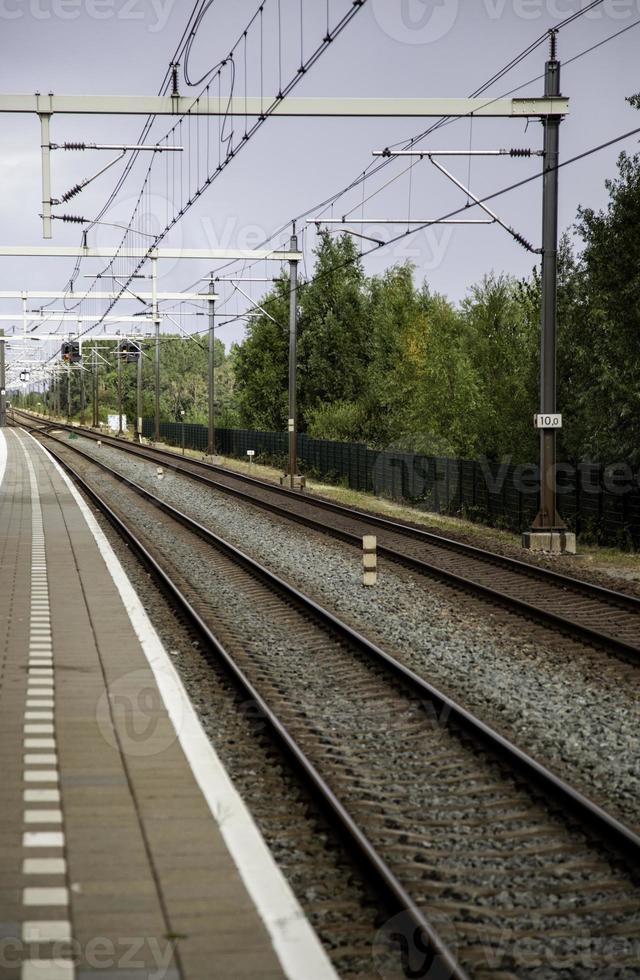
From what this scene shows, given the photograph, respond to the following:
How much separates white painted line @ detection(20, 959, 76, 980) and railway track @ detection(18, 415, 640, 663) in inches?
328

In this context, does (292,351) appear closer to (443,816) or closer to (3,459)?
(3,459)

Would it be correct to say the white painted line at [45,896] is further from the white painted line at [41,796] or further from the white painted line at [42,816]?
the white painted line at [41,796]

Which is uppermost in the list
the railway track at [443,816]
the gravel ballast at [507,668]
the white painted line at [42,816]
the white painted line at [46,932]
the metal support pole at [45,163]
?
the metal support pole at [45,163]

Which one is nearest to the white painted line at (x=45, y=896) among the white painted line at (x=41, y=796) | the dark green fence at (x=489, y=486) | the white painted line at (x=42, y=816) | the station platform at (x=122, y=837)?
the station platform at (x=122, y=837)

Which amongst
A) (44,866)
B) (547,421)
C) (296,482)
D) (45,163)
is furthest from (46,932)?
(296,482)

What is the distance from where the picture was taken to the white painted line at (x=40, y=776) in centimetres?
718

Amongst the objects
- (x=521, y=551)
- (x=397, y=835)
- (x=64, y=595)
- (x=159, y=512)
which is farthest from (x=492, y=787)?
(x=159, y=512)

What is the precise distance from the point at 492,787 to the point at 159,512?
74.1 feet

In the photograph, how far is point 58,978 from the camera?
4.53m

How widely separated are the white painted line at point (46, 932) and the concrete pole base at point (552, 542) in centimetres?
1792

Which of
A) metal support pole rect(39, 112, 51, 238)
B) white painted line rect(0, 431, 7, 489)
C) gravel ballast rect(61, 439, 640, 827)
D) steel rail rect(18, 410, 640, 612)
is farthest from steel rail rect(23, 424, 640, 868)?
white painted line rect(0, 431, 7, 489)

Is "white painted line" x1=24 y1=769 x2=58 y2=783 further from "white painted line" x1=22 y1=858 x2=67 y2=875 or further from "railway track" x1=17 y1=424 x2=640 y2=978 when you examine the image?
"railway track" x1=17 y1=424 x2=640 y2=978

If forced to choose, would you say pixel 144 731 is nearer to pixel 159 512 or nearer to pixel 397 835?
pixel 397 835

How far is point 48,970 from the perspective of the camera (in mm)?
4598
